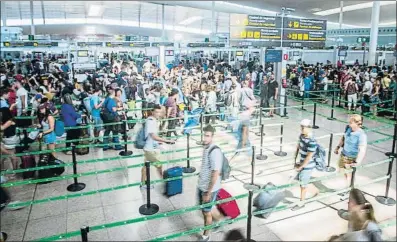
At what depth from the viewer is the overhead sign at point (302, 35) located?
12094mm

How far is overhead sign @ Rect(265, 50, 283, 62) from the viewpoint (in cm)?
1238

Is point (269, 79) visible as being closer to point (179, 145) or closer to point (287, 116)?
point (287, 116)

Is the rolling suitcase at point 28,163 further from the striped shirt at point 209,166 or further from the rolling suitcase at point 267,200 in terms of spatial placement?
the rolling suitcase at point 267,200

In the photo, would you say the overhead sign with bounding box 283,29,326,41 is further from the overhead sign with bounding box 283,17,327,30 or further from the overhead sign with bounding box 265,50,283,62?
the overhead sign with bounding box 265,50,283,62

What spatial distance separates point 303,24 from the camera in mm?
12312

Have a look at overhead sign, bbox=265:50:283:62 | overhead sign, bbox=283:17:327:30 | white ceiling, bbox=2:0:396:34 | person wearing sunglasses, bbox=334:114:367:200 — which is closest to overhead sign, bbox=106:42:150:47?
white ceiling, bbox=2:0:396:34

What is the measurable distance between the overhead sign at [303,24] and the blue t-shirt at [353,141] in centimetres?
750

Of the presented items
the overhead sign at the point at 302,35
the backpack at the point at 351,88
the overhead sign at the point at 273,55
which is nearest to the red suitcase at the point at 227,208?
the overhead sign at the point at 273,55

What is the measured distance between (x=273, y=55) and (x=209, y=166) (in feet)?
30.2

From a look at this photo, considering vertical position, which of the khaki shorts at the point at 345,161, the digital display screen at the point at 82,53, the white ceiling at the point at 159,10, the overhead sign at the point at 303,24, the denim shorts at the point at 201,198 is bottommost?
the denim shorts at the point at 201,198

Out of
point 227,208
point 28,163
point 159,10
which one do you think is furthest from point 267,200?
point 159,10

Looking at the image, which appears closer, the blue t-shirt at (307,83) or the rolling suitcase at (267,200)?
the rolling suitcase at (267,200)

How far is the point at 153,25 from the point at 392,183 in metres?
45.6

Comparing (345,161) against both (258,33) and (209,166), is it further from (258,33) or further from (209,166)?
(258,33)
